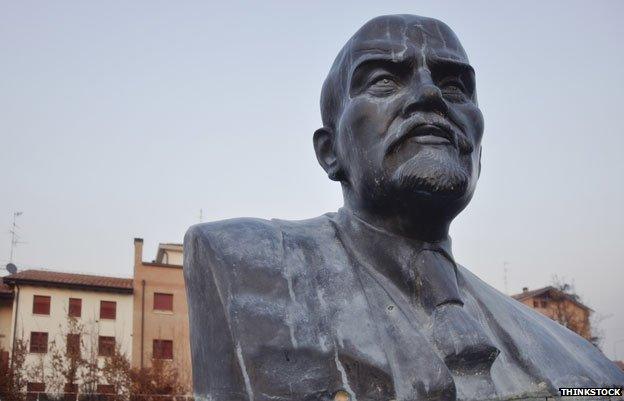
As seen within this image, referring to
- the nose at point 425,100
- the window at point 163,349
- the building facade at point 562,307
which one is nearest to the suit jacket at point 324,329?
the nose at point 425,100

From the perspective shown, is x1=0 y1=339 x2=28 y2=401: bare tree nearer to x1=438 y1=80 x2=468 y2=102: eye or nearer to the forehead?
the forehead

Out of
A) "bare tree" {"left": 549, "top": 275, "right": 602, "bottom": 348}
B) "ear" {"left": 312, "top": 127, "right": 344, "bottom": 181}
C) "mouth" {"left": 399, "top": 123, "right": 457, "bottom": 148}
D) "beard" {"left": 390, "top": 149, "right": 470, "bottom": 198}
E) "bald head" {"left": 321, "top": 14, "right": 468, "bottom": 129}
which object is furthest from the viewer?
"bare tree" {"left": 549, "top": 275, "right": 602, "bottom": 348}

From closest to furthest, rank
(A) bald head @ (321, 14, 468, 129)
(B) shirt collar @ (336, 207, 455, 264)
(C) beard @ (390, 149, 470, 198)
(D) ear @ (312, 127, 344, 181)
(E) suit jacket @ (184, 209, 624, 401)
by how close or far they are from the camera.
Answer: (E) suit jacket @ (184, 209, 624, 401)
(C) beard @ (390, 149, 470, 198)
(B) shirt collar @ (336, 207, 455, 264)
(A) bald head @ (321, 14, 468, 129)
(D) ear @ (312, 127, 344, 181)

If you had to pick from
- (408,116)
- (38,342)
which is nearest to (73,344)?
(38,342)

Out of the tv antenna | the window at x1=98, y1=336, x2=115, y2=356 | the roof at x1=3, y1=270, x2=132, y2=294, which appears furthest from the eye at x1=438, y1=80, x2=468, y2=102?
the tv antenna

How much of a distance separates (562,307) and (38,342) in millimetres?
26985

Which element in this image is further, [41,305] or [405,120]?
[41,305]

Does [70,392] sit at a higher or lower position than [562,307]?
lower

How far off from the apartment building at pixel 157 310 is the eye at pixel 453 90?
3650 cm

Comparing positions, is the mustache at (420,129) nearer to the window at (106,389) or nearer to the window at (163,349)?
the window at (106,389)

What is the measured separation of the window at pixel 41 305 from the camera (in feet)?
129

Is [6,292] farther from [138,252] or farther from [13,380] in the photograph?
[13,380]

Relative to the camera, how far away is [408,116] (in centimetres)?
362

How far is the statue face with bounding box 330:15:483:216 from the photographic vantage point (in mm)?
3520
